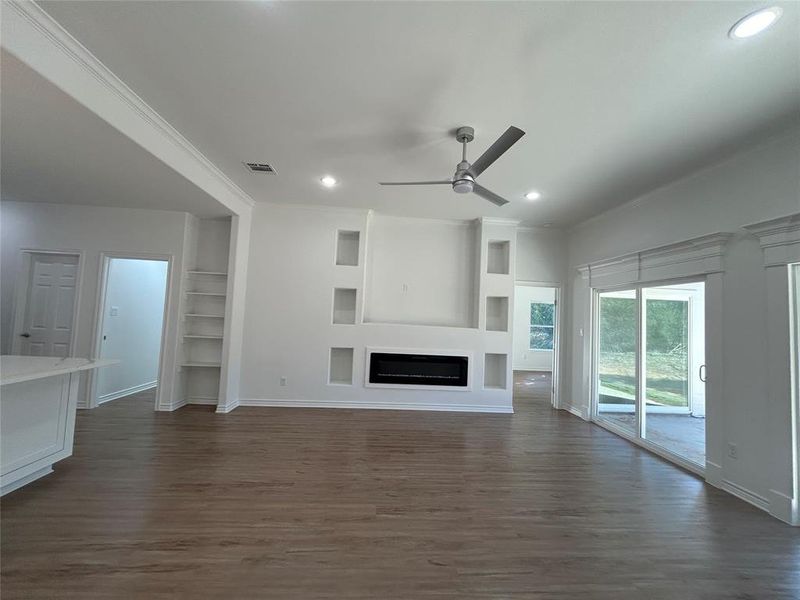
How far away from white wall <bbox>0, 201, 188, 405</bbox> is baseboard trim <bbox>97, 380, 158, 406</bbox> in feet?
0.82

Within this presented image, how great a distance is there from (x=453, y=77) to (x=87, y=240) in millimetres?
5202

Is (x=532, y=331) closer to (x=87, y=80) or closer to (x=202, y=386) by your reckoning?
(x=202, y=386)

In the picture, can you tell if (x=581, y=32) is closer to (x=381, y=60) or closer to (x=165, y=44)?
(x=381, y=60)

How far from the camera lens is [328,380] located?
4883 millimetres

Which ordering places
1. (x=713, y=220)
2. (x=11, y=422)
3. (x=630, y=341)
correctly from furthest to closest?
(x=630, y=341) → (x=713, y=220) → (x=11, y=422)

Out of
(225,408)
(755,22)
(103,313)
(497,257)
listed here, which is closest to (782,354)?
(755,22)

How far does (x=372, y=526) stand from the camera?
2.15m

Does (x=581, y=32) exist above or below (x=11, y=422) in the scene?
above

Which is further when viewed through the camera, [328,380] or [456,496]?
[328,380]

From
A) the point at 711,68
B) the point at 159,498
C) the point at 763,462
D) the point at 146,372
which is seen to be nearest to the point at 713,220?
the point at 711,68

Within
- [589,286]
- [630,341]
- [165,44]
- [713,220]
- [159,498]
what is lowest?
[159,498]

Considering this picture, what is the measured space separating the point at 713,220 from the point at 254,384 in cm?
581

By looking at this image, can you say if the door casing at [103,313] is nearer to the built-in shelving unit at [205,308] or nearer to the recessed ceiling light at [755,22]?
the built-in shelving unit at [205,308]

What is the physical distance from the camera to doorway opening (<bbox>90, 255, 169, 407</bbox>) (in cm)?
443
